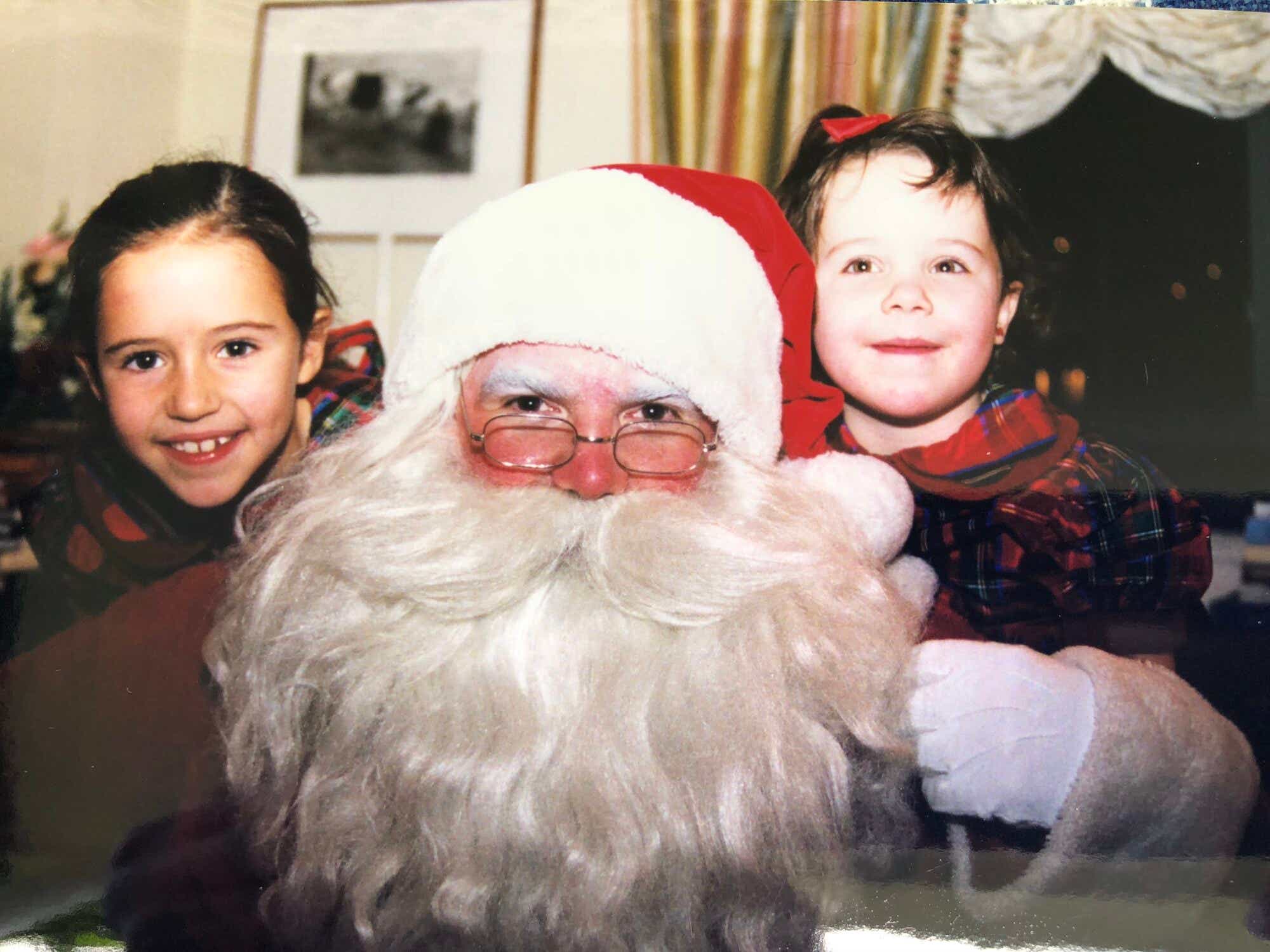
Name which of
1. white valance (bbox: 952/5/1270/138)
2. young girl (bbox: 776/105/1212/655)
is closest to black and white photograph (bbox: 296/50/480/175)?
young girl (bbox: 776/105/1212/655)

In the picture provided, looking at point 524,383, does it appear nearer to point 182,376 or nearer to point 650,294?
point 650,294

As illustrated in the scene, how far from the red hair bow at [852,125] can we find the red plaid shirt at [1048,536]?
288 millimetres

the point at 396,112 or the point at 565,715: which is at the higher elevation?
the point at 396,112

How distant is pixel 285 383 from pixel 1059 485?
2.49ft

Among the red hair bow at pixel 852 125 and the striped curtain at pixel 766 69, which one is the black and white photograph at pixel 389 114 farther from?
the red hair bow at pixel 852 125

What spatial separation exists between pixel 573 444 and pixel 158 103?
1.75 ft

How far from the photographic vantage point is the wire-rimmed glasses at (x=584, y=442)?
2.86ft

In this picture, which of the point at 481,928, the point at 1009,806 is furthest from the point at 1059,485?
the point at 481,928

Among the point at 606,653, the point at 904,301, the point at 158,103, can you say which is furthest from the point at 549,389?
the point at 158,103

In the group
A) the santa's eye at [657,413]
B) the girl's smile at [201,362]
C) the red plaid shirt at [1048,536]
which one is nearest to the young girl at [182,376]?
the girl's smile at [201,362]

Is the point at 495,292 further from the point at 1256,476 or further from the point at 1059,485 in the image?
the point at 1256,476

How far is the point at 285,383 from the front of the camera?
2.99ft

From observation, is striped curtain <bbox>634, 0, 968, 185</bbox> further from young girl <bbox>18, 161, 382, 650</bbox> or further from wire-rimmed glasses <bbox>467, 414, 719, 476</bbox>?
young girl <bbox>18, 161, 382, 650</bbox>

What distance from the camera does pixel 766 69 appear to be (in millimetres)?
939
